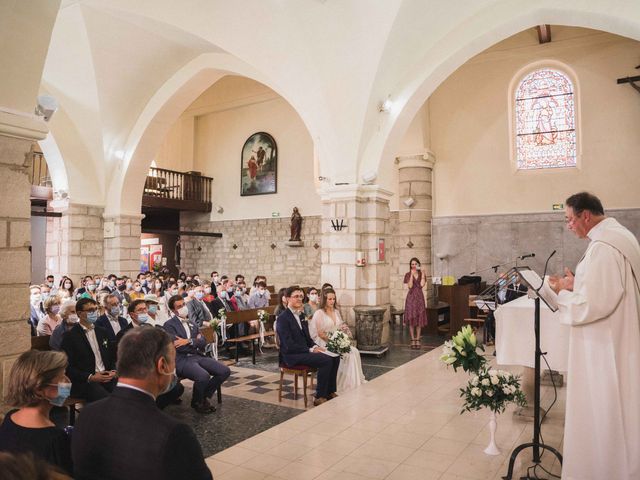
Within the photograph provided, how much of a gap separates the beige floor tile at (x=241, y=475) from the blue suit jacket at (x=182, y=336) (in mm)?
2092

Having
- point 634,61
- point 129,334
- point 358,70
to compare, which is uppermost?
point 634,61

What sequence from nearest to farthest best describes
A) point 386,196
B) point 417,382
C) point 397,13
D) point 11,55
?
point 11,55 → point 417,382 → point 397,13 → point 386,196

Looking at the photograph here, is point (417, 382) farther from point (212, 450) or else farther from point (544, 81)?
point (544, 81)

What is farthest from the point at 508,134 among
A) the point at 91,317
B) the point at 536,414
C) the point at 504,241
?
the point at 91,317

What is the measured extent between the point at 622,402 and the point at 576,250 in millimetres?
9624

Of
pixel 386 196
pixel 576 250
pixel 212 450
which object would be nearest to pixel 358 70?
pixel 386 196

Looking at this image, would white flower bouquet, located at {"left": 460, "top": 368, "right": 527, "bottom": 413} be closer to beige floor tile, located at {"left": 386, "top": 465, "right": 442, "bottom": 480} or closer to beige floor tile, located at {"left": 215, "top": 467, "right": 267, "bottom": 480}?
beige floor tile, located at {"left": 386, "top": 465, "right": 442, "bottom": 480}

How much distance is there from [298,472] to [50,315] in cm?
376

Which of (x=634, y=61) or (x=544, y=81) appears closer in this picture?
(x=634, y=61)

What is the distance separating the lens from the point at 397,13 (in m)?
7.25

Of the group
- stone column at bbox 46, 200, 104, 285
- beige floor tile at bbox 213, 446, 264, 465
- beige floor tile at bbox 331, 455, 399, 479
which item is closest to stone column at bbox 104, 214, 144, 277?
stone column at bbox 46, 200, 104, 285

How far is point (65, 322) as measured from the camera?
4.81 meters

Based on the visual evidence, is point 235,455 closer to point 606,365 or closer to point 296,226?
point 606,365

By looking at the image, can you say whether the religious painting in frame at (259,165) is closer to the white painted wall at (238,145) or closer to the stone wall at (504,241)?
the white painted wall at (238,145)
